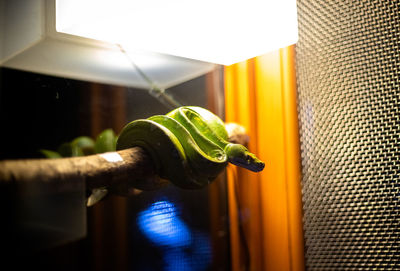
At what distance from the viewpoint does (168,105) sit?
782 millimetres

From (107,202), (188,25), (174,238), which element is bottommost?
(174,238)

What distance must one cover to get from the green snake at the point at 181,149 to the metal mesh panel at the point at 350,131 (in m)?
0.21

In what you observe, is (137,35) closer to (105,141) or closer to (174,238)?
(105,141)

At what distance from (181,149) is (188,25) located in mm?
271

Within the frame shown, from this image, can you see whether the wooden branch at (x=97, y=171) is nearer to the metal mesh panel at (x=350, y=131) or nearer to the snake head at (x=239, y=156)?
the snake head at (x=239, y=156)

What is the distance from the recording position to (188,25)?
2.38ft

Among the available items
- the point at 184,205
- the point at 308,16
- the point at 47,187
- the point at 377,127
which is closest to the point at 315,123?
the point at 377,127

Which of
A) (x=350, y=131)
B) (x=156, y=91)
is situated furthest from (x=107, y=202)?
(x=350, y=131)

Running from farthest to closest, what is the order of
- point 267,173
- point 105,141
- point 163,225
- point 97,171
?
1. point 267,173
2. point 163,225
3. point 105,141
4. point 97,171

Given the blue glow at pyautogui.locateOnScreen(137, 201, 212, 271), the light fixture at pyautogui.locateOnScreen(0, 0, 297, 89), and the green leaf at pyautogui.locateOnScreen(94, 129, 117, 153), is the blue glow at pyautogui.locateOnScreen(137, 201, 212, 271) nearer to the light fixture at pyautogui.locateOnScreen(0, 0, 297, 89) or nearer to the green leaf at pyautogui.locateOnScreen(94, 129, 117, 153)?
the green leaf at pyautogui.locateOnScreen(94, 129, 117, 153)

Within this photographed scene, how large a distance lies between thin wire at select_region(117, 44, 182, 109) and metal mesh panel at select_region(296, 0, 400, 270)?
31 cm

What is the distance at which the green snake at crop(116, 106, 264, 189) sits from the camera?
60cm

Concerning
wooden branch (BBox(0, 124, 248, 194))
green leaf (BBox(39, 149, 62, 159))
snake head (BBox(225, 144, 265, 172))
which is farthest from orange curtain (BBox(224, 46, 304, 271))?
green leaf (BBox(39, 149, 62, 159))

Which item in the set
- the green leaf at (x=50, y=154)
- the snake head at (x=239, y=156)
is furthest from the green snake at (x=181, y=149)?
the green leaf at (x=50, y=154)
